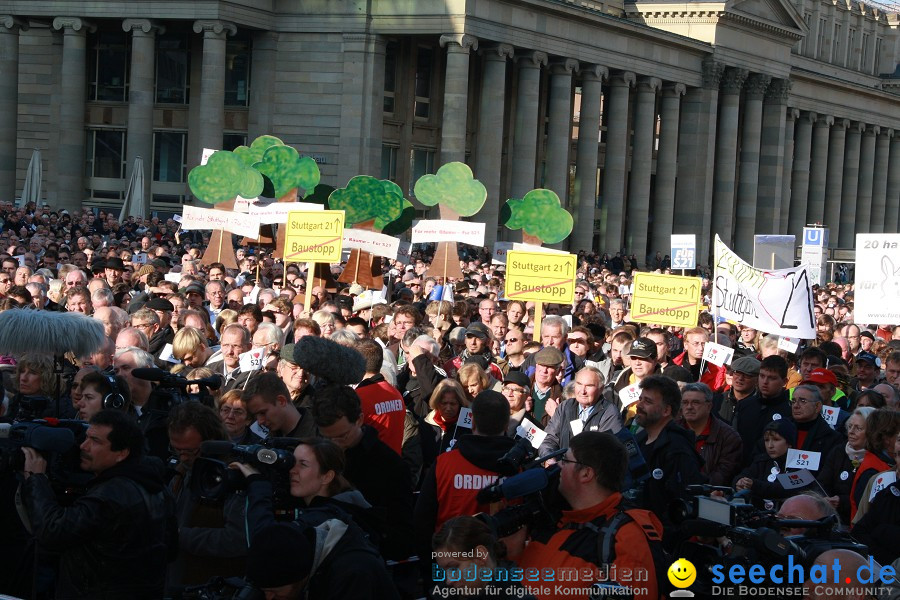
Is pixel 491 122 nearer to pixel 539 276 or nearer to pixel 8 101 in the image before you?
pixel 8 101

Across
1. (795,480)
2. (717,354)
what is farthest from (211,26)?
(795,480)

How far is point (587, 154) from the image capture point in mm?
62062

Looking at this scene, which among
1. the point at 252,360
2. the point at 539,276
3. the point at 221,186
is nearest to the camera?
the point at 252,360

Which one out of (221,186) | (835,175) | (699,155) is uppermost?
(835,175)

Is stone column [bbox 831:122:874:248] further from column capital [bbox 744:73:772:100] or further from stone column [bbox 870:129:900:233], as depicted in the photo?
column capital [bbox 744:73:772:100]

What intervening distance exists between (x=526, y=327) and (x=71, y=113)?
34.9 meters

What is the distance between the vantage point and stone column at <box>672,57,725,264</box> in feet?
231

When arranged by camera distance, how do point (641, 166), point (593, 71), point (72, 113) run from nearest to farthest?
point (72, 113), point (593, 71), point (641, 166)

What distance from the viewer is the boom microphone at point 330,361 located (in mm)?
9484

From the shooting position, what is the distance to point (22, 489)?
22.7 feet

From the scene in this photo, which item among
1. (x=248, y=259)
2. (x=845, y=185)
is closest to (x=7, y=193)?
(x=248, y=259)

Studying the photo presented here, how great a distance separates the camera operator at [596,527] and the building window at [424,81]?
5152 cm

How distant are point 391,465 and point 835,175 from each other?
8516cm

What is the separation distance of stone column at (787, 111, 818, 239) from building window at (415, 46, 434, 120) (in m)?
33.9
